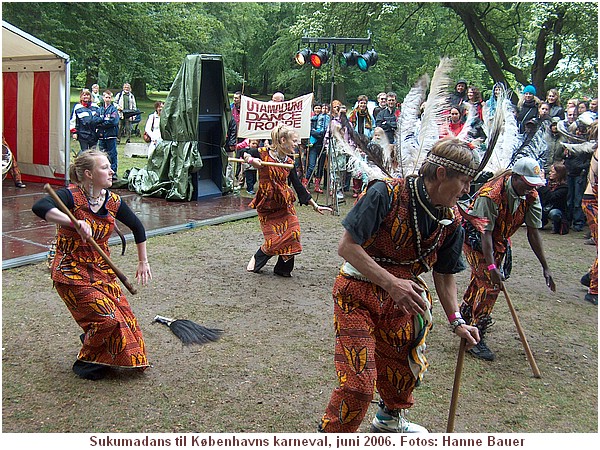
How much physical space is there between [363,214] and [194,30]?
2685 cm

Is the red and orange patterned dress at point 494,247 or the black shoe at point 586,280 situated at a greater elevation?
the red and orange patterned dress at point 494,247

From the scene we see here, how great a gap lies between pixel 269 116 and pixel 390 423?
8643mm

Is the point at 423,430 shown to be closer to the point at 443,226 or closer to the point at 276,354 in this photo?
the point at 443,226

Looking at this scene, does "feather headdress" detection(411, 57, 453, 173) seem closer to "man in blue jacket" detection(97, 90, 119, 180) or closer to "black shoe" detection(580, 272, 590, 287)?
"black shoe" detection(580, 272, 590, 287)

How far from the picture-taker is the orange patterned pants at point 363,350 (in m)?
3.00

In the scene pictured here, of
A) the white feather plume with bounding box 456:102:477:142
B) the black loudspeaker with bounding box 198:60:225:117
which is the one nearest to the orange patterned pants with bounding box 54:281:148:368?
the white feather plume with bounding box 456:102:477:142

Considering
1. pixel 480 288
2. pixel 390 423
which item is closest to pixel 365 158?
pixel 390 423

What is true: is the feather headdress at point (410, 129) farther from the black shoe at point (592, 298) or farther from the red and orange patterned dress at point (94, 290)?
the black shoe at point (592, 298)

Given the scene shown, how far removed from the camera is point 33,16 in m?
22.4

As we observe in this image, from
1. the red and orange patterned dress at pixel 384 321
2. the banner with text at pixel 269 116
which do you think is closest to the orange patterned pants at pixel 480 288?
the red and orange patterned dress at pixel 384 321

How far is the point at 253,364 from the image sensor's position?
462 centimetres

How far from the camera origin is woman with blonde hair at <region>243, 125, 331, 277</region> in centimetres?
673

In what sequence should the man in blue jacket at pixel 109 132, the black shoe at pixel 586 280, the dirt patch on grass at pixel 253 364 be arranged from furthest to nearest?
the man in blue jacket at pixel 109 132 → the black shoe at pixel 586 280 → the dirt patch on grass at pixel 253 364

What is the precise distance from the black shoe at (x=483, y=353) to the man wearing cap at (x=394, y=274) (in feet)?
6.03
